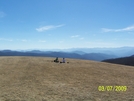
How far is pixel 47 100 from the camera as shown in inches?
541

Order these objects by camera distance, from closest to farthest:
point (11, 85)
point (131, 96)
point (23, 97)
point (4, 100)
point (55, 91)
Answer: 1. point (4, 100)
2. point (23, 97)
3. point (131, 96)
4. point (55, 91)
5. point (11, 85)

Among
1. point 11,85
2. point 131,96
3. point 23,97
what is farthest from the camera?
point 11,85

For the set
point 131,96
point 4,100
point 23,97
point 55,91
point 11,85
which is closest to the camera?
point 4,100

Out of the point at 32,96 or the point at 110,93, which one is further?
the point at 110,93

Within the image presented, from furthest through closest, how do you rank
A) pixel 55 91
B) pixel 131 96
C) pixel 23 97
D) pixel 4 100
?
pixel 55 91, pixel 131 96, pixel 23 97, pixel 4 100

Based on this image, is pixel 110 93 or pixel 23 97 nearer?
pixel 23 97

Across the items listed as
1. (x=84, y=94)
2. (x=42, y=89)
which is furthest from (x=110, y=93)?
(x=42, y=89)

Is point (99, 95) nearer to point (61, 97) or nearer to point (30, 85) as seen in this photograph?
point (61, 97)

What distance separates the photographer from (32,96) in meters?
14.7

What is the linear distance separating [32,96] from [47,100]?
1676 mm

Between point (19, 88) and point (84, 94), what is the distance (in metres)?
6.56

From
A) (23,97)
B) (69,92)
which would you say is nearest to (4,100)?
(23,97)

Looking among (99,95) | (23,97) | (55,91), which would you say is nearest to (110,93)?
(99,95)

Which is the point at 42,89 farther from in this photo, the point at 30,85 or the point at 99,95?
the point at 99,95
